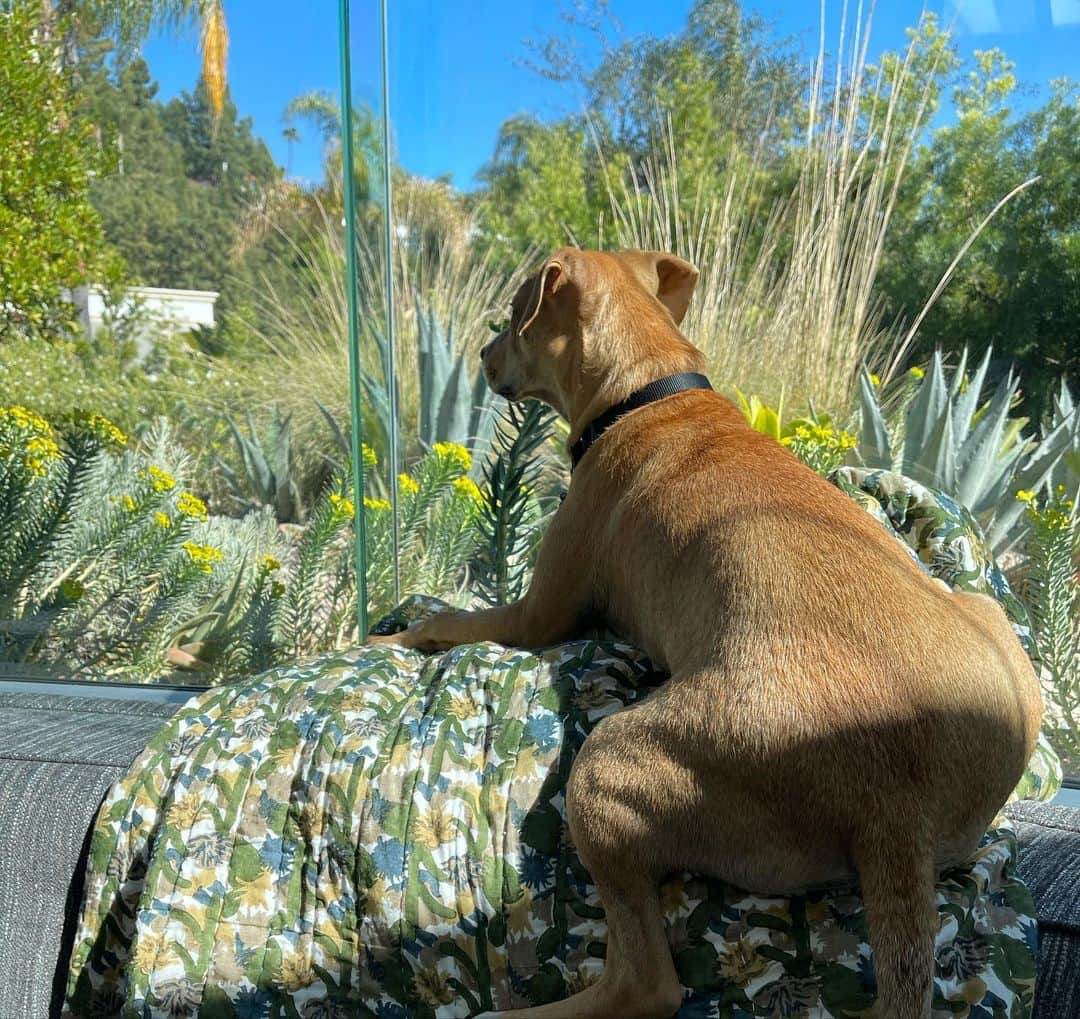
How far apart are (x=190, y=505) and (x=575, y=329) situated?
1562 mm

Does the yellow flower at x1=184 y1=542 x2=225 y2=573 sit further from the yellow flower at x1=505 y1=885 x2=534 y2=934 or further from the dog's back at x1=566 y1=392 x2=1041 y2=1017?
the yellow flower at x1=505 y1=885 x2=534 y2=934

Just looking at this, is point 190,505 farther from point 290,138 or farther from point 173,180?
point 290,138

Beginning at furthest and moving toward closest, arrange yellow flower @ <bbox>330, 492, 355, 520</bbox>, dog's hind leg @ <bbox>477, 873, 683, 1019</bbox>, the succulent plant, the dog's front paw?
yellow flower @ <bbox>330, 492, 355, 520</bbox> < the succulent plant < the dog's front paw < dog's hind leg @ <bbox>477, 873, 683, 1019</bbox>

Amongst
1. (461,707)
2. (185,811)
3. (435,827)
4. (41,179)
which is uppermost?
(41,179)

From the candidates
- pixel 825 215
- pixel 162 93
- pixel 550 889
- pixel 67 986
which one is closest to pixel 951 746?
pixel 550 889

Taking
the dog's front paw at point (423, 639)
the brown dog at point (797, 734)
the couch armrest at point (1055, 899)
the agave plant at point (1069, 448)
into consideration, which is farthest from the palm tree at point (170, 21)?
the couch armrest at point (1055, 899)

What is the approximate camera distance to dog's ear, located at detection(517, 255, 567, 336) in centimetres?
256

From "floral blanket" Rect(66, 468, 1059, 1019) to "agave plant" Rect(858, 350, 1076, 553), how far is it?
132 cm

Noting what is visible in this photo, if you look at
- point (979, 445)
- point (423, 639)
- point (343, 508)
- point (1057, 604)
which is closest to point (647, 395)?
point (423, 639)

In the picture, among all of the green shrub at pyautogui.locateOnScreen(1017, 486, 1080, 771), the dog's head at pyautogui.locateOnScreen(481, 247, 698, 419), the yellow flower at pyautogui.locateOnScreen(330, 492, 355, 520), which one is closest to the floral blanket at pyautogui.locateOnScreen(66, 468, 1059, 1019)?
the dog's head at pyautogui.locateOnScreen(481, 247, 698, 419)

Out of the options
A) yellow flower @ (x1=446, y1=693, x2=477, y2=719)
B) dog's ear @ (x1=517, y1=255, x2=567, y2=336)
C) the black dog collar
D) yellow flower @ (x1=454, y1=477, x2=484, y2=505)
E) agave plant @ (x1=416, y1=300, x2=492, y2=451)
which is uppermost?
dog's ear @ (x1=517, y1=255, x2=567, y2=336)

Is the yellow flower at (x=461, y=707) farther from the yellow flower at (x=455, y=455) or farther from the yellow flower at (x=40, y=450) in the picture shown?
the yellow flower at (x=40, y=450)

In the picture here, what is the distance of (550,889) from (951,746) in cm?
65

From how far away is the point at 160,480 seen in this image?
3549 millimetres
